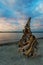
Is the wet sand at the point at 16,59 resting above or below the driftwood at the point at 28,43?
below

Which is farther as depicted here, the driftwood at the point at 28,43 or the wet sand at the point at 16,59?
the driftwood at the point at 28,43

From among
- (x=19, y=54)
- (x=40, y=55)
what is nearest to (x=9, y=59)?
(x=19, y=54)

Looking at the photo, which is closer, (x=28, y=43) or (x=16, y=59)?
(x=16, y=59)

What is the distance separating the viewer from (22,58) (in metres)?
9.45

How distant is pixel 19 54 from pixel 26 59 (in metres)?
0.99

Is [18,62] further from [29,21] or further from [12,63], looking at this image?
[29,21]

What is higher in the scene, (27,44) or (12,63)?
(27,44)

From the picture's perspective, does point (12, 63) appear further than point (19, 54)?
No

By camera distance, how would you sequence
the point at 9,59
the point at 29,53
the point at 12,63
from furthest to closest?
the point at 29,53 < the point at 9,59 < the point at 12,63

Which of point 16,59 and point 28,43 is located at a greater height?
point 28,43

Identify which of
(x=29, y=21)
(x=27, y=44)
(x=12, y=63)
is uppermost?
(x=29, y=21)

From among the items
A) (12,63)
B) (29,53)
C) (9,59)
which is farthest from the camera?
(29,53)

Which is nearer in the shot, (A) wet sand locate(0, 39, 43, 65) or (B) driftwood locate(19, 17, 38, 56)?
(A) wet sand locate(0, 39, 43, 65)

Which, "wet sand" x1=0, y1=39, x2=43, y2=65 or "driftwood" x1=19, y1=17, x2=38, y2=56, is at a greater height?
"driftwood" x1=19, y1=17, x2=38, y2=56
